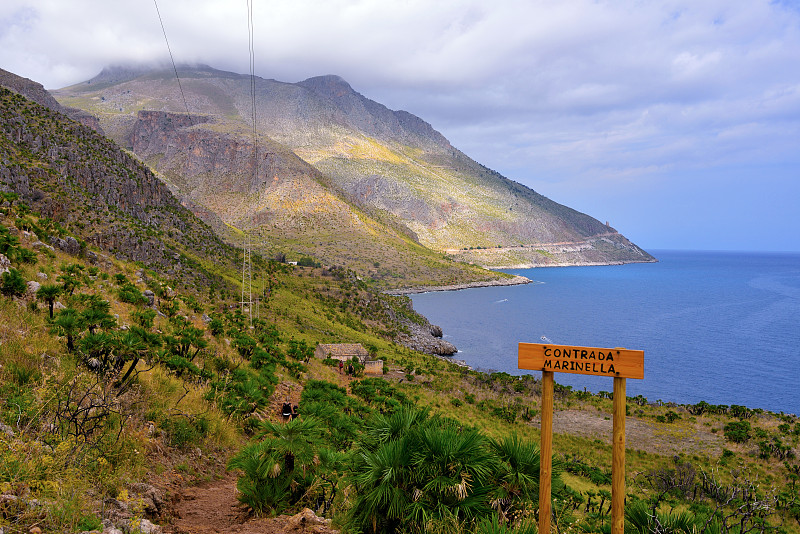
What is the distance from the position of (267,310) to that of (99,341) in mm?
40391

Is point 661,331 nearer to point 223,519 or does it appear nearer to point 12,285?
point 223,519

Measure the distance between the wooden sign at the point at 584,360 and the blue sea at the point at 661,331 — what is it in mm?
53744

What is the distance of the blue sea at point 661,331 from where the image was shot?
54.3 m

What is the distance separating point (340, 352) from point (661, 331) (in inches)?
2881

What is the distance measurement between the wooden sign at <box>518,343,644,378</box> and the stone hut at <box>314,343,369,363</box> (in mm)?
31883

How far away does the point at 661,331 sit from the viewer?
85.1 metres

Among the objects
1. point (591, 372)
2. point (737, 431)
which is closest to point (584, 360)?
point (591, 372)

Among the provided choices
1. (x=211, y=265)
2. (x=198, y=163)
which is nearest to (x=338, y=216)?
(x=198, y=163)

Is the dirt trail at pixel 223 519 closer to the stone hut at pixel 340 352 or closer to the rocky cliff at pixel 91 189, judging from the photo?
the stone hut at pixel 340 352

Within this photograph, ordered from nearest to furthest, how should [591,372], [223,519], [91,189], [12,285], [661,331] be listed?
1. [591,372]
2. [223,519]
3. [12,285]
4. [91,189]
5. [661,331]

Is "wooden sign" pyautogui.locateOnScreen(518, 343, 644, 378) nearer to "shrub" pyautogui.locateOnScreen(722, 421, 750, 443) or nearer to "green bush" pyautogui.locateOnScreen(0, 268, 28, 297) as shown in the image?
"green bush" pyautogui.locateOnScreen(0, 268, 28, 297)

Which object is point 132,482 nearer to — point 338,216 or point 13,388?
point 13,388

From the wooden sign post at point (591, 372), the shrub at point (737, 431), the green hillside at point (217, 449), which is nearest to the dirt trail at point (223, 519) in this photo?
the green hillside at point (217, 449)

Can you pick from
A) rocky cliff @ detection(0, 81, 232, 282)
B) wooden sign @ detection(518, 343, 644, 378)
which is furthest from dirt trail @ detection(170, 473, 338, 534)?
rocky cliff @ detection(0, 81, 232, 282)
